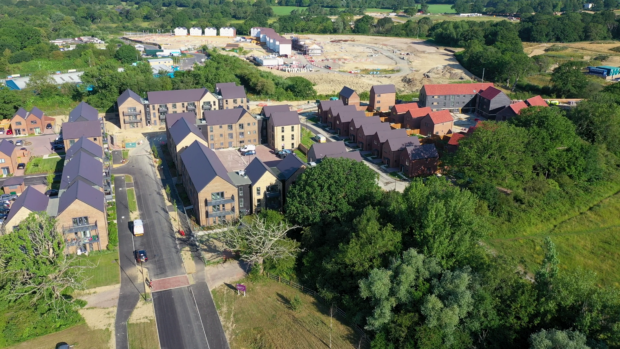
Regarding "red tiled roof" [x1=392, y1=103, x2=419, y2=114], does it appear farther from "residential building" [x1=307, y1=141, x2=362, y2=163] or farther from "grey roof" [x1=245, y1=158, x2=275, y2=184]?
"grey roof" [x1=245, y1=158, x2=275, y2=184]

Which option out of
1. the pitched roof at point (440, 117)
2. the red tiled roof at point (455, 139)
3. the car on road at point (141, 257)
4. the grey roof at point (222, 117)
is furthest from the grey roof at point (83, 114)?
the red tiled roof at point (455, 139)

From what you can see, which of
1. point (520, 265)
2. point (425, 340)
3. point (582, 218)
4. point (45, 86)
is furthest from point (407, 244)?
point (45, 86)

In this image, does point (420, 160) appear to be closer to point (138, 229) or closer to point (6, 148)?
point (138, 229)

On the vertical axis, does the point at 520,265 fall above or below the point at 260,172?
below

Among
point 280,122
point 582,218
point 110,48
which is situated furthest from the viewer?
point 110,48

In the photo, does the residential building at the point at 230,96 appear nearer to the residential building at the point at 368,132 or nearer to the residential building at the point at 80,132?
the residential building at the point at 80,132

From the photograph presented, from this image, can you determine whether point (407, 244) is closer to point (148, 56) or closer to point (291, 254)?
point (291, 254)
